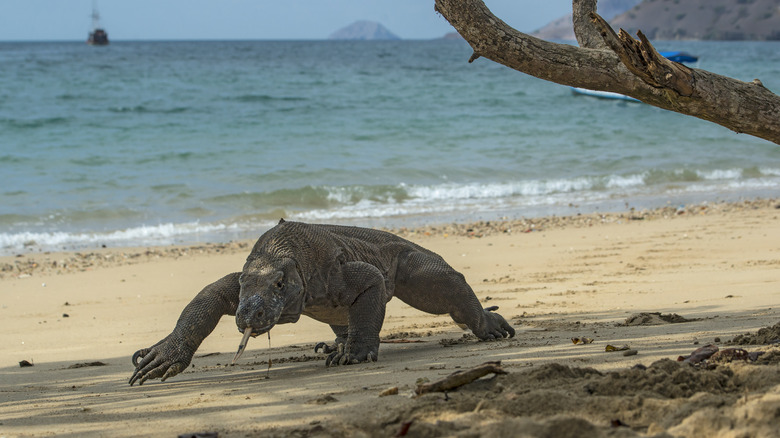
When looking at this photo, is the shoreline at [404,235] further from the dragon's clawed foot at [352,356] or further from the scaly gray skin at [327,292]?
the dragon's clawed foot at [352,356]

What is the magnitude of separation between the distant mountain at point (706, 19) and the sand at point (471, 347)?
467ft

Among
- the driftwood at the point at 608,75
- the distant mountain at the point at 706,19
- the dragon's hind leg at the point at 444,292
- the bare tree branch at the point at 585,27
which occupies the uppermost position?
the distant mountain at the point at 706,19

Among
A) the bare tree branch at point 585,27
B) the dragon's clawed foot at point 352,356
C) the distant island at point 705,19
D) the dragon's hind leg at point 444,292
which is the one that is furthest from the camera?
the distant island at point 705,19

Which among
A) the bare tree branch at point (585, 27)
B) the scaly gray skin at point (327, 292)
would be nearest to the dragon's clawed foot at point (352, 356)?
the scaly gray skin at point (327, 292)

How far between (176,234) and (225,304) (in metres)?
8.15

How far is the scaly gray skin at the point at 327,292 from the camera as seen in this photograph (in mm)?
4902

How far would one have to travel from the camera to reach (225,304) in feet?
17.6

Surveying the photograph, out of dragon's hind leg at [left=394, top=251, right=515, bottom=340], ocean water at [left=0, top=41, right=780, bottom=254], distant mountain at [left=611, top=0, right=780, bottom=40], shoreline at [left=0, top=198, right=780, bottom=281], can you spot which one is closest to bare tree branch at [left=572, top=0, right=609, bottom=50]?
dragon's hind leg at [left=394, top=251, right=515, bottom=340]

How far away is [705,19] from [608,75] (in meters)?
169

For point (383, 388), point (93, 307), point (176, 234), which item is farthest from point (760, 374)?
point (176, 234)

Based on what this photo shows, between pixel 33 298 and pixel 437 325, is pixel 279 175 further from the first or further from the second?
pixel 437 325

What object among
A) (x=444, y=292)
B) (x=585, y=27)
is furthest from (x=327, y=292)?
(x=585, y=27)

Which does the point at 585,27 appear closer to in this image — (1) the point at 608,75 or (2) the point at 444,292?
(1) the point at 608,75

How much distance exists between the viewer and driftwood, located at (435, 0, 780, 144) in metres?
4.67
